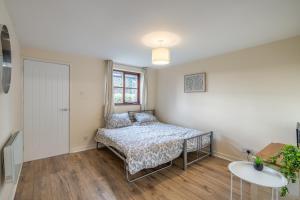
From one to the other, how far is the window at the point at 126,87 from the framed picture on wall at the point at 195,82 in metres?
1.51

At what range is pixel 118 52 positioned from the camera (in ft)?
10.3

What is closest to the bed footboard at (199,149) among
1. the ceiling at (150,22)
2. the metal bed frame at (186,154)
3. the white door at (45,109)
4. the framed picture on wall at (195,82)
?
the metal bed frame at (186,154)

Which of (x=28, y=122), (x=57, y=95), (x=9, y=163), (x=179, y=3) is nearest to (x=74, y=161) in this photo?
(x=28, y=122)

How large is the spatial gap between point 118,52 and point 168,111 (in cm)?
229

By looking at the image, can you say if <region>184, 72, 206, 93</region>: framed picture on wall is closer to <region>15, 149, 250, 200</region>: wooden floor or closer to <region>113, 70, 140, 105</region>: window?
<region>113, 70, 140, 105</region>: window

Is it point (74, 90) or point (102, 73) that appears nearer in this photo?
point (74, 90)

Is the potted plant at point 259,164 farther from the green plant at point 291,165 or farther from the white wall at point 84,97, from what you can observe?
the white wall at point 84,97

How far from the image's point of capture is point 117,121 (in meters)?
3.62

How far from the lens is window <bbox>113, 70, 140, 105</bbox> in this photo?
4.19 metres

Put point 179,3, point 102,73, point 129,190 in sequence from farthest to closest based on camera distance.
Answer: point 102,73, point 129,190, point 179,3

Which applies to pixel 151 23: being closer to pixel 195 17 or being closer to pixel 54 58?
pixel 195 17

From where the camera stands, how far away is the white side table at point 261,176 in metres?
1.28

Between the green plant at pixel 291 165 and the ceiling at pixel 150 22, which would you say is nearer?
the green plant at pixel 291 165

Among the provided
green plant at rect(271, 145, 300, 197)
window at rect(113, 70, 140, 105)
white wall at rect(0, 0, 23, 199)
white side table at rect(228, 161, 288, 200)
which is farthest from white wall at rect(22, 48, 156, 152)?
green plant at rect(271, 145, 300, 197)
